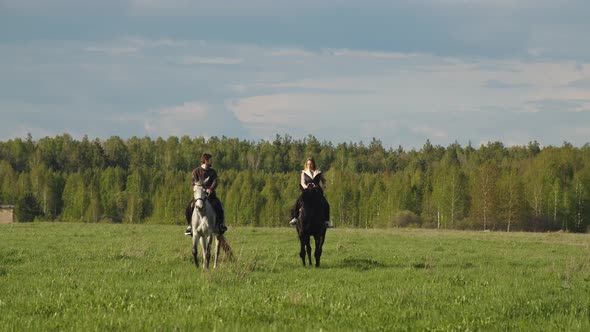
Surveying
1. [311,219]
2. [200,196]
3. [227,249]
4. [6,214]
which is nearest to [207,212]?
[200,196]

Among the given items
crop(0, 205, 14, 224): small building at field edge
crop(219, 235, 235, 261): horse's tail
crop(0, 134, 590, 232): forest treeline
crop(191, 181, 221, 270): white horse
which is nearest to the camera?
crop(191, 181, 221, 270): white horse

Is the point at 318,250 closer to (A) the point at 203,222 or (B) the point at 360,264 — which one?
(B) the point at 360,264

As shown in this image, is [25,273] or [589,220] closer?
[25,273]

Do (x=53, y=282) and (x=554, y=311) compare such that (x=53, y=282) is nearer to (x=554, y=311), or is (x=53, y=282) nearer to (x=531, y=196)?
(x=554, y=311)

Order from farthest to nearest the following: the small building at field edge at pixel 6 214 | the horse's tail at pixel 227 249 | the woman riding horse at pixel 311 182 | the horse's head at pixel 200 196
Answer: the small building at field edge at pixel 6 214
the woman riding horse at pixel 311 182
the horse's tail at pixel 227 249
the horse's head at pixel 200 196

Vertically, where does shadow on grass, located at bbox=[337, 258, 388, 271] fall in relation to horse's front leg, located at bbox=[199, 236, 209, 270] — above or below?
below

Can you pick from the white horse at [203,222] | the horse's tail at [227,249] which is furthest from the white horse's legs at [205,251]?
the horse's tail at [227,249]

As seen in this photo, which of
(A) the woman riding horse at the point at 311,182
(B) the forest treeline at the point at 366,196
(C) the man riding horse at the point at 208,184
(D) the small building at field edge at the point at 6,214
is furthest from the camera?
(B) the forest treeline at the point at 366,196

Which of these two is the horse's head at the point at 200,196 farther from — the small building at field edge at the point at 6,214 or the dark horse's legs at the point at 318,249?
the small building at field edge at the point at 6,214

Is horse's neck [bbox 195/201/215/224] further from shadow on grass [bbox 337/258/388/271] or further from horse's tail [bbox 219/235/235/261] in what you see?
shadow on grass [bbox 337/258/388/271]

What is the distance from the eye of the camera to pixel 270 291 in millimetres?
13258

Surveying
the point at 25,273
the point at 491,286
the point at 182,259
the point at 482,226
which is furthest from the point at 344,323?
the point at 482,226

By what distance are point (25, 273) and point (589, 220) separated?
106 m

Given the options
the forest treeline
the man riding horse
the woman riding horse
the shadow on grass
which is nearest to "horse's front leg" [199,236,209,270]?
the man riding horse
